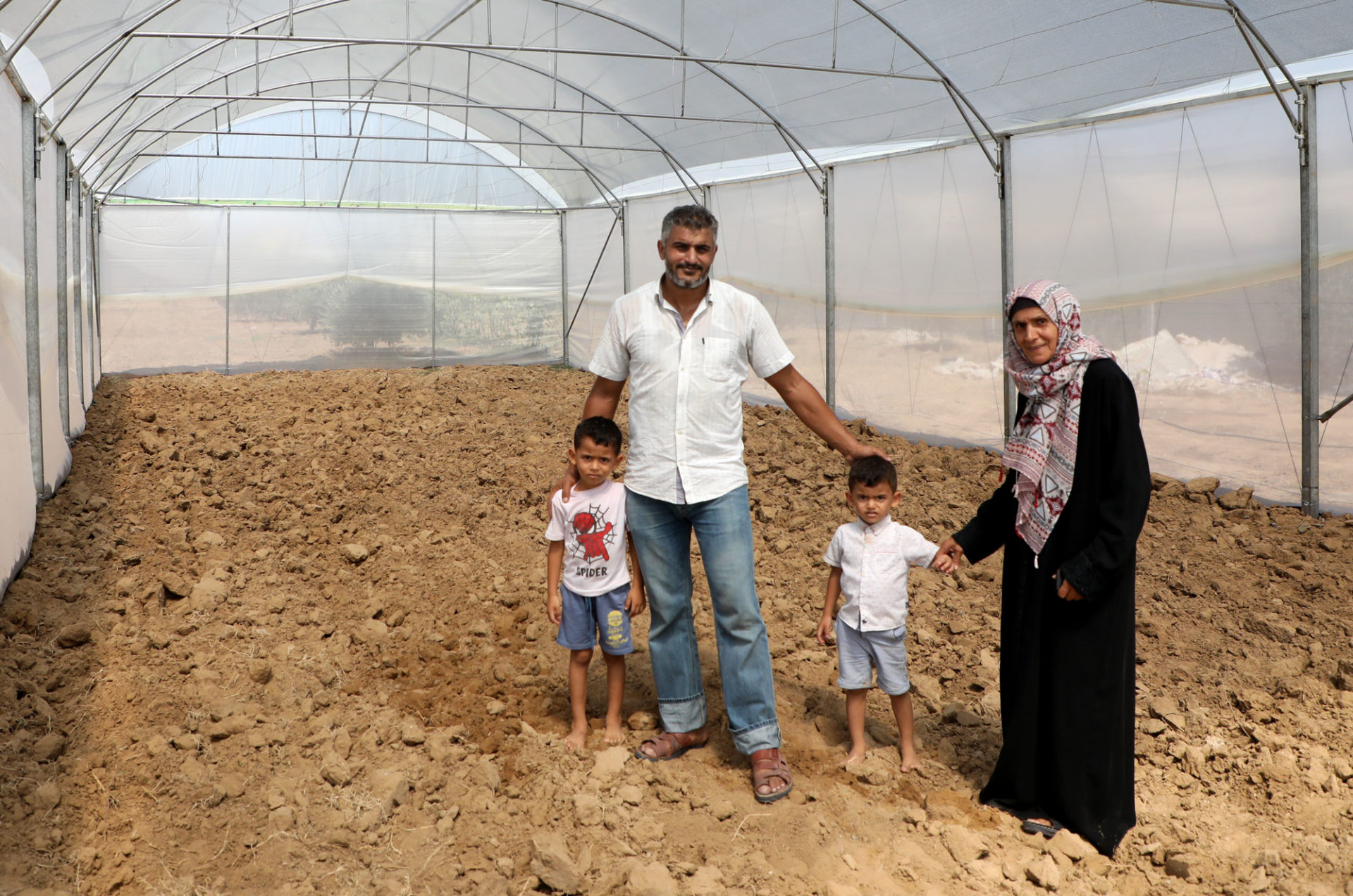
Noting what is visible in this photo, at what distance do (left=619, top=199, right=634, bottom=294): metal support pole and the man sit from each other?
411 inches

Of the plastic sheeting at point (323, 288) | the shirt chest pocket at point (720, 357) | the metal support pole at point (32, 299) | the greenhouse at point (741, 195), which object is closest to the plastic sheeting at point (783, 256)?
the greenhouse at point (741, 195)

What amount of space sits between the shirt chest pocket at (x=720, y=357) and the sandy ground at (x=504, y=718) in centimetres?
123

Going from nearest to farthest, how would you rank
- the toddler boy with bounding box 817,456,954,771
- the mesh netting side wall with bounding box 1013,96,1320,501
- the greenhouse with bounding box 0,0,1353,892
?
the toddler boy with bounding box 817,456,954,771, the greenhouse with bounding box 0,0,1353,892, the mesh netting side wall with bounding box 1013,96,1320,501

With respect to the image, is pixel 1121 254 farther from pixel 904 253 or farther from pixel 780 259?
pixel 780 259

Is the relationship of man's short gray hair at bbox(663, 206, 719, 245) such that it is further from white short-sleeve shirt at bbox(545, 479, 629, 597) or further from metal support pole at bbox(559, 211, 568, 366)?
metal support pole at bbox(559, 211, 568, 366)

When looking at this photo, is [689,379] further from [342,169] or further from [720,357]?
[342,169]

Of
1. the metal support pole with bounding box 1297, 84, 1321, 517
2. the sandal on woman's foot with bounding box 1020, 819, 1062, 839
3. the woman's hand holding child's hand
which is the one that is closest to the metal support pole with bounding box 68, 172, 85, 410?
the woman's hand holding child's hand

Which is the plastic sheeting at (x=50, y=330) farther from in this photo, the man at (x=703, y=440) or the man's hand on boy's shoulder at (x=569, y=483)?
the man at (x=703, y=440)

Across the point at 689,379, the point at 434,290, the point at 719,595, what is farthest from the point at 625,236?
the point at 719,595

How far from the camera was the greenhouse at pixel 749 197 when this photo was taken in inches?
226

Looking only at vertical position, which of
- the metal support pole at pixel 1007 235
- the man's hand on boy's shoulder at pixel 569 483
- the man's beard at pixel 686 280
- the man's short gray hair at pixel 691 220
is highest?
the metal support pole at pixel 1007 235

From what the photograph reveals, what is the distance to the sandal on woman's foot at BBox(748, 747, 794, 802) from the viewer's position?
298 cm

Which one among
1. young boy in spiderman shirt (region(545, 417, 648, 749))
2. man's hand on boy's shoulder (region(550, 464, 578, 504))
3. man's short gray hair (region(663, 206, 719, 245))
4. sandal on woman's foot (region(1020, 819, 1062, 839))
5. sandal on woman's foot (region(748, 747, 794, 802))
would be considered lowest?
sandal on woman's foot (region(1020, 819, 1062, 839))

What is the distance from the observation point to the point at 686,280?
2.89m
